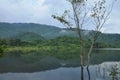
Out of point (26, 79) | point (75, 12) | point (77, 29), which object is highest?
point (75, 12)

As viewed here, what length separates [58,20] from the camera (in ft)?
84.7

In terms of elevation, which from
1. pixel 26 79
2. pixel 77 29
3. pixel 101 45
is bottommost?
pixel 101 45

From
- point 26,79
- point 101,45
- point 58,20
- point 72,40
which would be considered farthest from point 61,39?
point 58,20

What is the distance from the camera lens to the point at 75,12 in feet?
82.5

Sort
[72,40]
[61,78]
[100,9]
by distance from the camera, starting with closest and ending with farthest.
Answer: [100,9] < [61,78] < [72,40]

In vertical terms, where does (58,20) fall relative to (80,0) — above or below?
below

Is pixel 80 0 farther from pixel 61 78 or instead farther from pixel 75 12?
pixel 61 78

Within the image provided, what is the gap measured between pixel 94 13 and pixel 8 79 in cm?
1741

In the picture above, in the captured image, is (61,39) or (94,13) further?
(61,39)

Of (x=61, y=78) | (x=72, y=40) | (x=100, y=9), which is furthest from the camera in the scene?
(x=72, y=40)

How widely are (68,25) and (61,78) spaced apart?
41.2 feet

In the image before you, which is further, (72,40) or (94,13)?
(72,40)

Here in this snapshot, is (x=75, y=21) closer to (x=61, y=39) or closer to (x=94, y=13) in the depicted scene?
(x=94, y=13)

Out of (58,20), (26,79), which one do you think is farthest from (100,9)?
(26,79)
